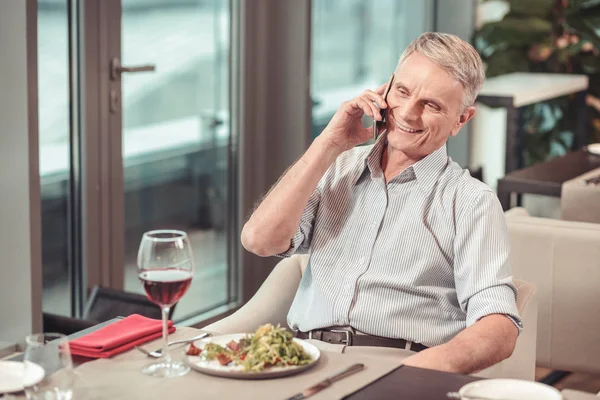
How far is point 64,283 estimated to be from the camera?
11.7ft

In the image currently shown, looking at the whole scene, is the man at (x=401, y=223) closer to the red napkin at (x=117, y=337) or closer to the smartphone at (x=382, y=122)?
the smartphone at (x=382, y=122)

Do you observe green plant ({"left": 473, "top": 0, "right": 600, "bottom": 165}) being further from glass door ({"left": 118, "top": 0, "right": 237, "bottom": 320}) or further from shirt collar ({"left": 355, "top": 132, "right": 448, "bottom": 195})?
shirt collar ({"left": 355, "top": 132, "right": 448, "bottom": 195})

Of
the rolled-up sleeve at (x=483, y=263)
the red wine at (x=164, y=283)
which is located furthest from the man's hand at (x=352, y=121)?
the red wine at (x=164, y=283)

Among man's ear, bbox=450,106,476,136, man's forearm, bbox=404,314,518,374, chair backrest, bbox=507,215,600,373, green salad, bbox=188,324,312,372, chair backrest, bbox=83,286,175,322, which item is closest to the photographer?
green salad, bbox=188,324,312,372

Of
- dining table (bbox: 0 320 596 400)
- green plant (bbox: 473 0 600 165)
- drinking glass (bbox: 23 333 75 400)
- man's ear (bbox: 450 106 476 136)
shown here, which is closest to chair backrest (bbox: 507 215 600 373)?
man's ear (bbox: 450 106 476 136)

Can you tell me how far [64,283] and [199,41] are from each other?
117 cm

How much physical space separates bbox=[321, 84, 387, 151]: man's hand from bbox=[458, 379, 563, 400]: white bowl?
0.86 metres

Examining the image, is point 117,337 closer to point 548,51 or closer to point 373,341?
point 373,341

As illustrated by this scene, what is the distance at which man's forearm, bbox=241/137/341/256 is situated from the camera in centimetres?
226

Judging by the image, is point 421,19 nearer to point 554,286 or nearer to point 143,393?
point 554,286

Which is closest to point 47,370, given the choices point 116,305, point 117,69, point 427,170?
point 427,170

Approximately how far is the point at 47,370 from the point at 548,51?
15.6ft

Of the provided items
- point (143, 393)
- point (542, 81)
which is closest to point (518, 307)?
point (143, 393)

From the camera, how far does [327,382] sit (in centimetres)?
156
